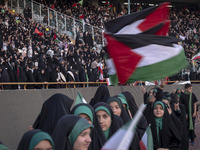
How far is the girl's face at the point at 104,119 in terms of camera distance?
5.34 m

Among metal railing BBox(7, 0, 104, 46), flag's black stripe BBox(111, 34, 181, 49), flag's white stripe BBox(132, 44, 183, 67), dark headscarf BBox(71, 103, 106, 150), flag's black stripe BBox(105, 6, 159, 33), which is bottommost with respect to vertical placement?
dark headscarf BBox(71, 103, 106, 150)

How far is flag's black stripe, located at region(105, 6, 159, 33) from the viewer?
5.96 m

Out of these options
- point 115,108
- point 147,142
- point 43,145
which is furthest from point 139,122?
point 43,145

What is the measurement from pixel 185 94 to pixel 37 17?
1672 centimetres

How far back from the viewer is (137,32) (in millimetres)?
5957

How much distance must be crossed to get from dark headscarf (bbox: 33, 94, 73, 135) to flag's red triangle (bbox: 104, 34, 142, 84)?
3.27ft

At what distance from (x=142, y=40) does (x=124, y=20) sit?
0.86 metres

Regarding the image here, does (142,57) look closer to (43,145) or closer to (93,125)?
(93,125)

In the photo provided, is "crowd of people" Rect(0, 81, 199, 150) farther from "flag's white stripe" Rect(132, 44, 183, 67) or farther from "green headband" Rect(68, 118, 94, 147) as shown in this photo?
"flag's white stripe" Rect(132, 44, 183, 67)

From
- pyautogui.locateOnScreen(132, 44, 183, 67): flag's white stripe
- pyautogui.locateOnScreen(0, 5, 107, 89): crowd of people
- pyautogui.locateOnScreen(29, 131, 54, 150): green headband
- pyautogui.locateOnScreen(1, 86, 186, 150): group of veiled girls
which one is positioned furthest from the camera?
pyautogui.locateOnScreen(0, 5, 107, 89): crowd of people

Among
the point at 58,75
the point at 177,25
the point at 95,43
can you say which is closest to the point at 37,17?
the point at 95,43

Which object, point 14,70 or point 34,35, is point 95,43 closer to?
point 34,35

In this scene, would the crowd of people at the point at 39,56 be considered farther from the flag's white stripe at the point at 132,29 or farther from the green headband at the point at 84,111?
the green headband at the point at 84,111

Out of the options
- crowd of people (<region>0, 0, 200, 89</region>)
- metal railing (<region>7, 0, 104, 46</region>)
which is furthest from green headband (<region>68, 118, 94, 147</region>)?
metal railing (<region>7, 0, 104, 46</region>)
